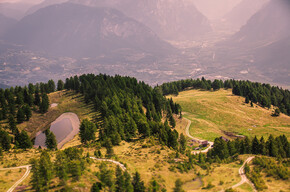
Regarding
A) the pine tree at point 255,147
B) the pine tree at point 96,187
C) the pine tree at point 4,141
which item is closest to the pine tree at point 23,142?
the pine tree at point 4,141

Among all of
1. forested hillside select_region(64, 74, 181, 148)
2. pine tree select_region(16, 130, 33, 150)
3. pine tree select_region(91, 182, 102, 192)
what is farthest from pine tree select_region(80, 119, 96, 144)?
pine tree select_region(91, 182, 102, 192)

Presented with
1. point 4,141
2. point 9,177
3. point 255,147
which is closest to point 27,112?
point 4,141

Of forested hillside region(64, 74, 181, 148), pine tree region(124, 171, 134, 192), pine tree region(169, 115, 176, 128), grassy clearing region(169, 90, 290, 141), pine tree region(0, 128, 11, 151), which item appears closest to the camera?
pine tree region(124, 171, 134, 192)

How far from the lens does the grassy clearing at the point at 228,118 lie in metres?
132

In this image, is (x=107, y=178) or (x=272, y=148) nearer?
(x=107, y=178)

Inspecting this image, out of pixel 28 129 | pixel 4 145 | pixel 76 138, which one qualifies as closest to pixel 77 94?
pixel 28 129

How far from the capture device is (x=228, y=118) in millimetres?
152125

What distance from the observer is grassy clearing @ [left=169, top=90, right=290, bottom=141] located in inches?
5207

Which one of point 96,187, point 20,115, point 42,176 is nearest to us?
point 42,176

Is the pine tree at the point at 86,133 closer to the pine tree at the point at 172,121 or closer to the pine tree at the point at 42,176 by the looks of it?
the pine tree at the point at 42,176

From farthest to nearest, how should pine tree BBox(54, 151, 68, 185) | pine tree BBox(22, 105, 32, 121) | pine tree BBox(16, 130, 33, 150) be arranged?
pine tree BBox(22, 105, 32, 121) → pine tree BBox(16, 130, 33, 150) → pine tree BBox(54, 151, 68, 185)

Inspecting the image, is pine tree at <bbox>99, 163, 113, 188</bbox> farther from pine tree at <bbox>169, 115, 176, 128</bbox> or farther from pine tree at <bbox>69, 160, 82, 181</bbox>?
pine tree at <bbox>169, 115, 176, 128</bbox>

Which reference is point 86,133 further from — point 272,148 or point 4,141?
point 272,148

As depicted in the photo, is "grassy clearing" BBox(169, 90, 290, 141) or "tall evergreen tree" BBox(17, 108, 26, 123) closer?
"tall evergreen tree" BBox(17, 108, 26, 123)
